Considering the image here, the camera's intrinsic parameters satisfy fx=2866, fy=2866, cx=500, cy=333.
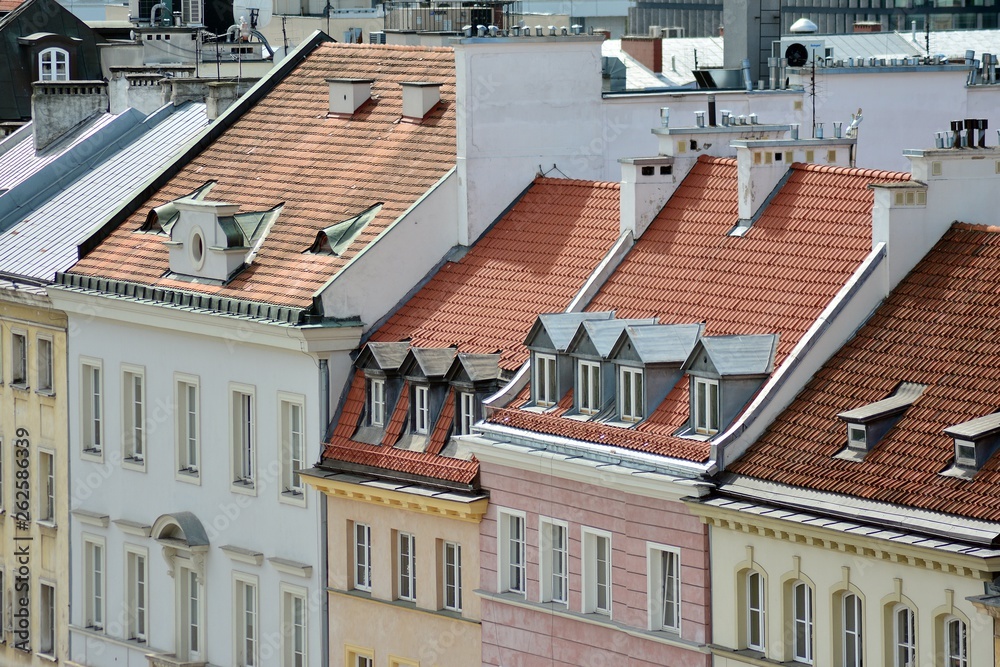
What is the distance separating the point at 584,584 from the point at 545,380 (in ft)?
13.5

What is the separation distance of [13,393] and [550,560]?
76.9ft

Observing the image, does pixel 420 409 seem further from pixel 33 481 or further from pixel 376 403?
pixel 33 481

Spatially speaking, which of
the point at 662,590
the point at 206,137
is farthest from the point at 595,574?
the point at 206,137

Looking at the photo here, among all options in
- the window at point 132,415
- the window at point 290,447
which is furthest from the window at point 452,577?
the window at point 132,415

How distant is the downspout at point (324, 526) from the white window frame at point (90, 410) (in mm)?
10216

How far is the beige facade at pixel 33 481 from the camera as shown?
71875 millimetres

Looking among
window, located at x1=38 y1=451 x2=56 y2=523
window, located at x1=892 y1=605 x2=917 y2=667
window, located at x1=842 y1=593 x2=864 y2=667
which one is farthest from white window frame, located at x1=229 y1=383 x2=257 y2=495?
window, located at x1=892 y1=605 x2=917 y2=667

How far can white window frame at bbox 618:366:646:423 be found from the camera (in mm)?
53188

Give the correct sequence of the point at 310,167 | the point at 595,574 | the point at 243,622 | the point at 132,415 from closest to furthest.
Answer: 1. the point at 595,574
2. the point at 243,622
3. the point at 310,167
4. the point at 132,415

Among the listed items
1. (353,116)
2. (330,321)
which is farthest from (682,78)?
(330,321)

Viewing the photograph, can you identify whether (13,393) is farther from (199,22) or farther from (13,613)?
(199,22)

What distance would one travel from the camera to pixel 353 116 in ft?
223

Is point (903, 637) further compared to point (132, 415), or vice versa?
point (132, 415)

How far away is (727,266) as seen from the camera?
184 ft
